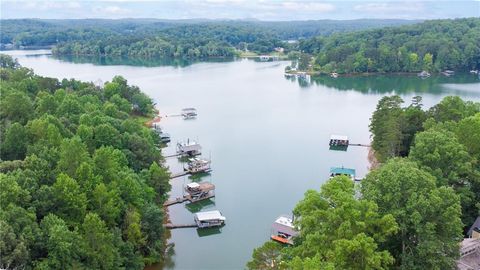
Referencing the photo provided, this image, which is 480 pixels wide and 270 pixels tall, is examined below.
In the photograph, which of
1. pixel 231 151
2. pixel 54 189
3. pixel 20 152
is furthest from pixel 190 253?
pixel 231 151

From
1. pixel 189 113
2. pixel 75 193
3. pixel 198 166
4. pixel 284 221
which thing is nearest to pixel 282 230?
Answer: pixel 284 221

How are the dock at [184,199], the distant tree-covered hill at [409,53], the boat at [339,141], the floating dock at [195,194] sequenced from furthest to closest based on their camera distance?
the distant tree-covered hill at [409,53]
the boat at [339,141]
the floating dock at [195,194]
the dock at [184,199]

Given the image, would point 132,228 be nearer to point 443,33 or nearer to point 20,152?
point 20,152

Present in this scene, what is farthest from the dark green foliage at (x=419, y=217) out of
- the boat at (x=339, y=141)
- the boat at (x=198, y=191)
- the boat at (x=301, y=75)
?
the boat at (x=301, y=75)

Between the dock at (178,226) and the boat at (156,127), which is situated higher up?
the boat at (156,127)

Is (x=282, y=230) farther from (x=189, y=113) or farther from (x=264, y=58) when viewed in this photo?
(x=264, y=58)

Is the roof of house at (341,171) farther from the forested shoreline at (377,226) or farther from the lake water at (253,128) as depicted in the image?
the forested shoreline at (377,226)
